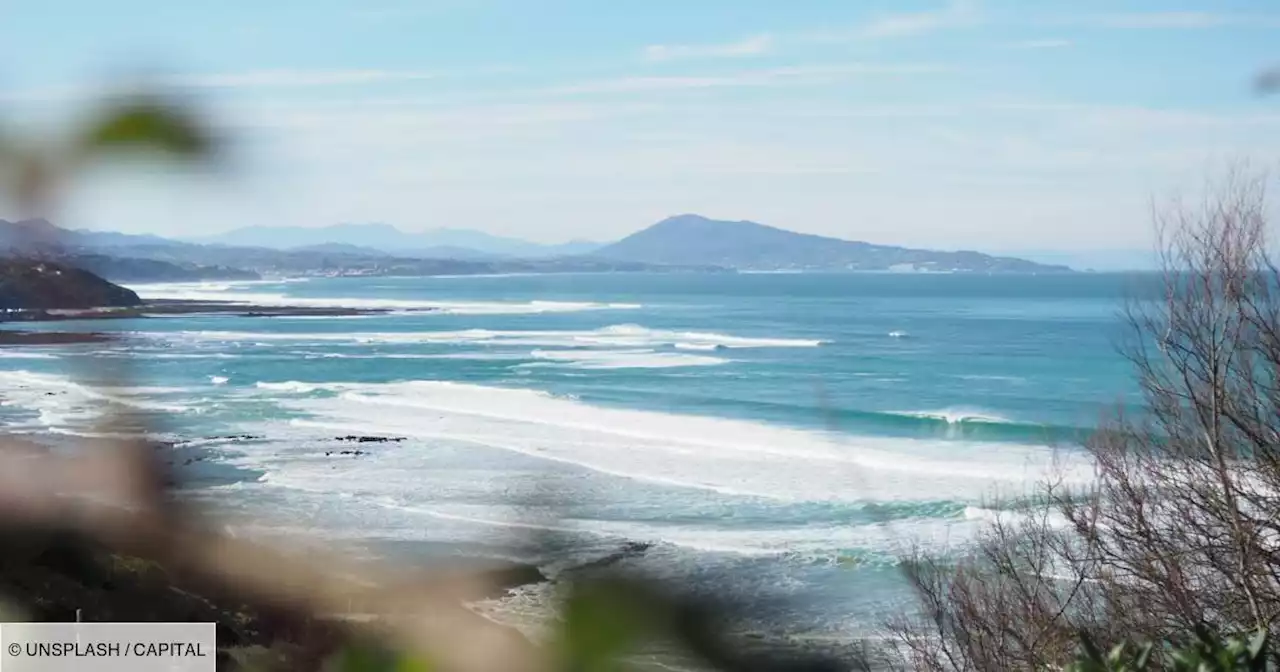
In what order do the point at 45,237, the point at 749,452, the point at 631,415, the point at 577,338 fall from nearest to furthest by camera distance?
the point at 45,237 → the point at 749,452 → the point at 631,415 → the point at 577,338

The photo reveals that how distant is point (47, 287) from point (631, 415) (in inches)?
1147

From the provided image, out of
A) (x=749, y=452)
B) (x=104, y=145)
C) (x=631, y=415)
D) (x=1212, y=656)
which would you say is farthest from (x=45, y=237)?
(x=631, y=415)

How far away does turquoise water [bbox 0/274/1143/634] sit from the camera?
1.39 feet

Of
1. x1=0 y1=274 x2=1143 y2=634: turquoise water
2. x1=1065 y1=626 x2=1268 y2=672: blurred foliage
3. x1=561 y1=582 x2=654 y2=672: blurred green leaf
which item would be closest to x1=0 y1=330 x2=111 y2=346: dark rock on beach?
x1=0 y1=274 x2=1143 y2=634: turquoise water

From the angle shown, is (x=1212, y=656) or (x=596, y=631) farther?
(x=1212, y=656)

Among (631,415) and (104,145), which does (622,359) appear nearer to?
(631,415)

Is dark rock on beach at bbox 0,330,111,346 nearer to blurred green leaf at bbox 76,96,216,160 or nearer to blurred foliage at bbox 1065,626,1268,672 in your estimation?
blurred green leaf at bbox 76,96,216,160

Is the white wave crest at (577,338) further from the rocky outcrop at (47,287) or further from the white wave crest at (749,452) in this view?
the rocky outcrop at (47,287)

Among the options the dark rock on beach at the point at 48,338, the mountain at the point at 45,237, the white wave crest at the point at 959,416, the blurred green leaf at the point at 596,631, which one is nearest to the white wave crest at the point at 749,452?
the white wave crest at the point at 959,416

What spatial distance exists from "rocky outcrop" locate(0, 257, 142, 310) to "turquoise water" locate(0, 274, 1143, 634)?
12 mm

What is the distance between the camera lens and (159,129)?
0.28 m

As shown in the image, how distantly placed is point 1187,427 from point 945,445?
48.5 ft

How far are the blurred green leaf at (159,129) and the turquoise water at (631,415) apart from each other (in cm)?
11

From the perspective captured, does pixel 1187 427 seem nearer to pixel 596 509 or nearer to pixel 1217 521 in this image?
pixel 1217 521
